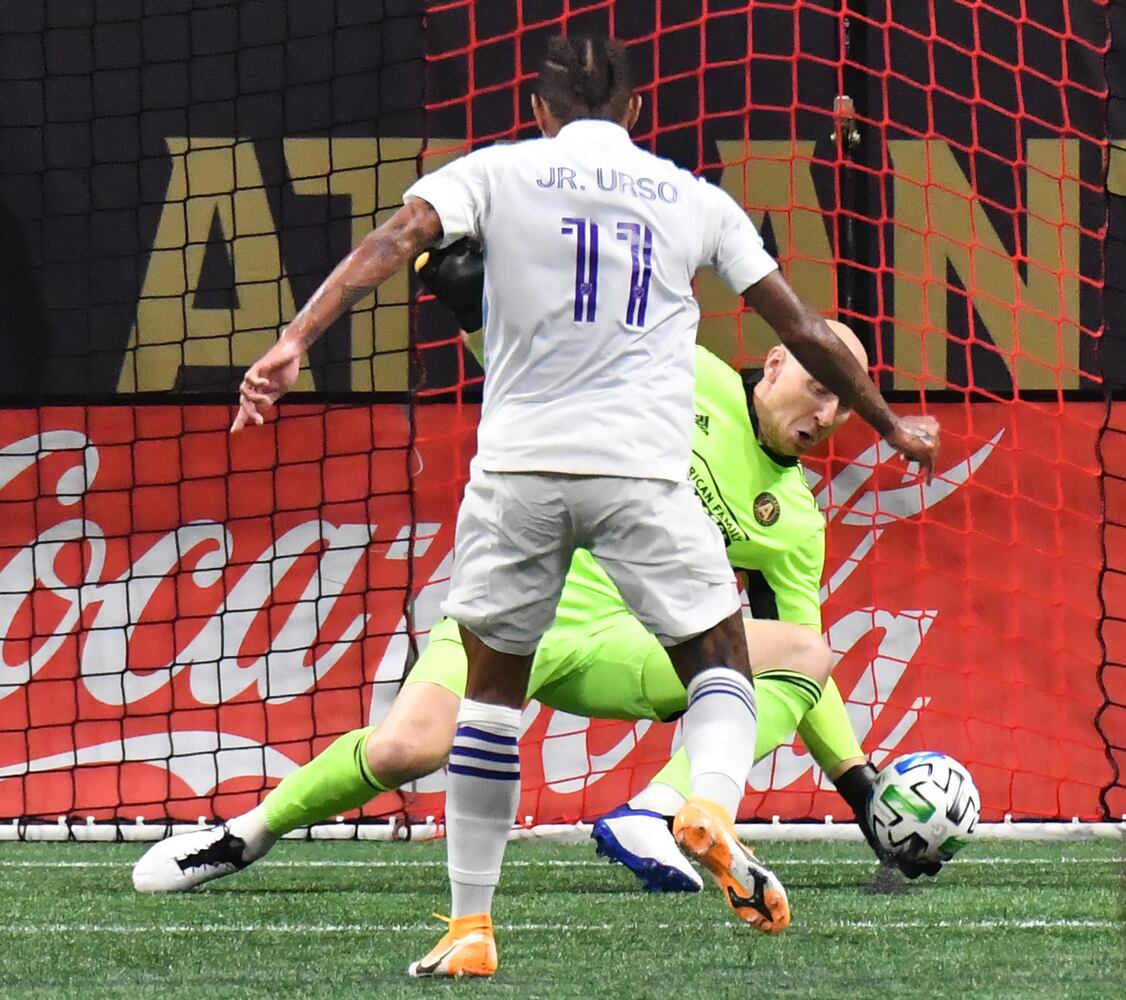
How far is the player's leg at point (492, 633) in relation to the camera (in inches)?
129

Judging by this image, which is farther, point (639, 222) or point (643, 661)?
point (643, 661)

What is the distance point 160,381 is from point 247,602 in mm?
735

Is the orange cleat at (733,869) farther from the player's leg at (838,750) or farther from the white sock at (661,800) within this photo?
the player's leg at (838,750)

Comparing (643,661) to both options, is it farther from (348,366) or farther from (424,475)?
(348,366)

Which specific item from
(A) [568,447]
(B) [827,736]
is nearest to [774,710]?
(B) [827,736]

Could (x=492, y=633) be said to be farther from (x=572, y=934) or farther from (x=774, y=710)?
(x=774, y=710)

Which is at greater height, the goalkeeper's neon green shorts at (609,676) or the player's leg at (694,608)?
the player's leg at (694,608)

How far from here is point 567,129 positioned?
3.35m

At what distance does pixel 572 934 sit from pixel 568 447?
976mm

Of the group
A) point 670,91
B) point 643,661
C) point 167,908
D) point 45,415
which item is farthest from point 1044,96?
point 167,908

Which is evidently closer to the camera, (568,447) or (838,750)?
(568,447)

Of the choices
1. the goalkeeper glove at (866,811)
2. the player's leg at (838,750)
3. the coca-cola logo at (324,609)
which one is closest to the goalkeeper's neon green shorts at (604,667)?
the player's leg at (838,750)

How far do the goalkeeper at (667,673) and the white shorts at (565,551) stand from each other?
1078 millimetres

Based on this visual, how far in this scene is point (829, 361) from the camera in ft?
11.4
